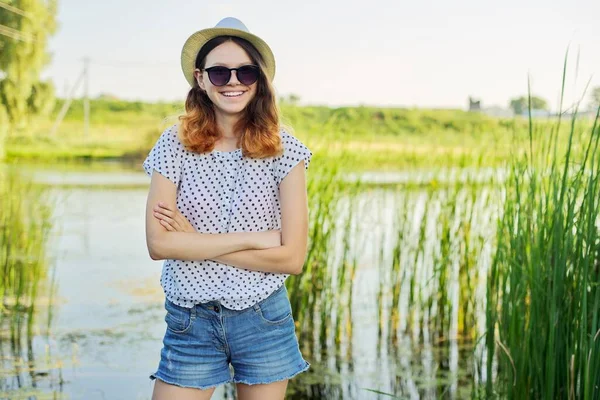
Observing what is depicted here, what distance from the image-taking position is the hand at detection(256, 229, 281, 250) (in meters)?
1.83

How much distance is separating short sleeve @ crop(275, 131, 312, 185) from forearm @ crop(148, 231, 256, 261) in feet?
0.55

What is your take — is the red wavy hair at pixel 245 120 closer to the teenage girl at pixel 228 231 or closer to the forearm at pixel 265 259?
the teenage girl at pixel 228 231

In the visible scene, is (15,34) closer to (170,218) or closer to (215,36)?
(215,36)

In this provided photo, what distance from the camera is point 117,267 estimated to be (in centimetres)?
680

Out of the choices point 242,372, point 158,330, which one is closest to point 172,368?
point 242,372

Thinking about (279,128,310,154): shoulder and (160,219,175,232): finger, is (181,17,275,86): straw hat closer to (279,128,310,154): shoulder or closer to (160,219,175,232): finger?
(279,128,310,154): shoulder

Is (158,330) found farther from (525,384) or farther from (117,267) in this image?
(525,384)

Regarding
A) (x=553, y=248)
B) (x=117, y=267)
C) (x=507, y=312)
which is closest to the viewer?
(x=553, y=248)

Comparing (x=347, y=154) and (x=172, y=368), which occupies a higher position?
(x=347, y=154)

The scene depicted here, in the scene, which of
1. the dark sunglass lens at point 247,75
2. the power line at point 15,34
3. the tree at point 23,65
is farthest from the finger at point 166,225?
the power line at point 15,34

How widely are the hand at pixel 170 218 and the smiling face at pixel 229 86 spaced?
0.27m

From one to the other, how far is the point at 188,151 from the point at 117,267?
5141 mm

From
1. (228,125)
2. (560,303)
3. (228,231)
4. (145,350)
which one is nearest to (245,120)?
(228,125)

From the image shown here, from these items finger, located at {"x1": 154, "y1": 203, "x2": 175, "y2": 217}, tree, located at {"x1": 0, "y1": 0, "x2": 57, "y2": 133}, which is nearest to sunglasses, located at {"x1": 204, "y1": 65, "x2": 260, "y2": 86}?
finger, located at {"x1": 154, "y1": 203, "x2": 175, "y2": 217}
